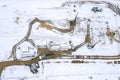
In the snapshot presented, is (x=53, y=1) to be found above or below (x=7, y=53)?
above

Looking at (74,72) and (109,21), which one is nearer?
(74,72)

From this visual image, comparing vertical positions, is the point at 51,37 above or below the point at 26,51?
above

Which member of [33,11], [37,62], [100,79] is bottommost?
[100,79]

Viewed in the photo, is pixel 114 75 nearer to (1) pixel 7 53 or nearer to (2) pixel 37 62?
(2) pixel 37 62

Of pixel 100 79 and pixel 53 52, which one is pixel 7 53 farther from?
pixel 100 79

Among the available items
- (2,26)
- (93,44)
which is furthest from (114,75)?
(2,26)

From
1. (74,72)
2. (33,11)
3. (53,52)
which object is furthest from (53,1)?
(74,72)
